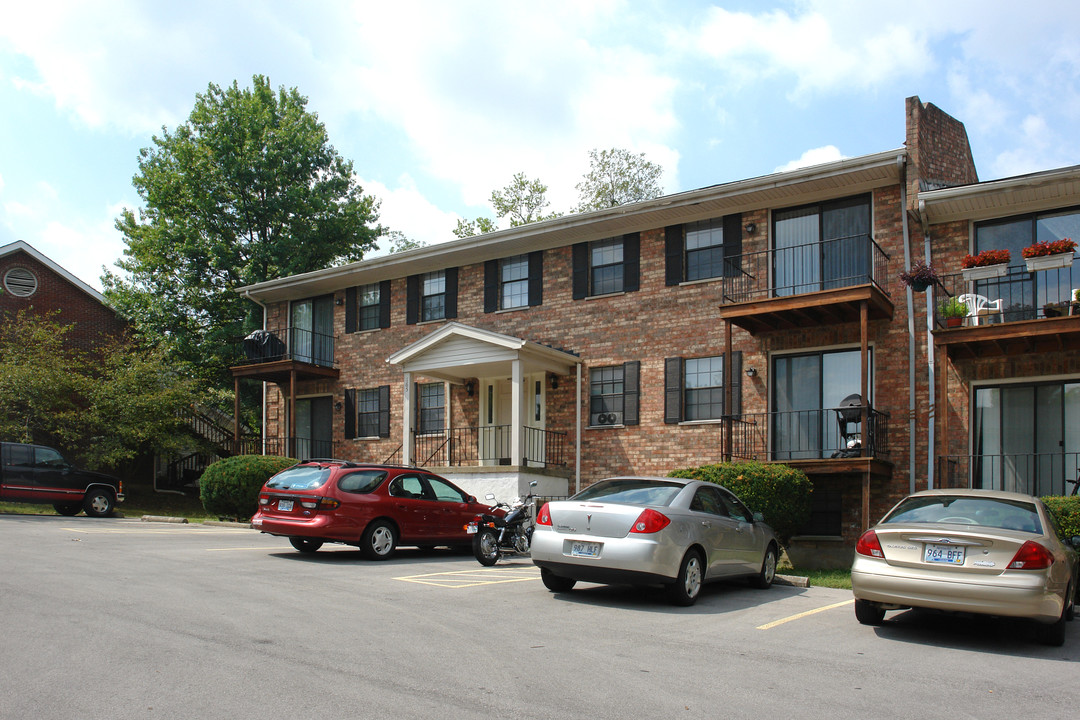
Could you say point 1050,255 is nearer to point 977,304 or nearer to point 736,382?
point 977,304

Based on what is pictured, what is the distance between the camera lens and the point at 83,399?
27.7m

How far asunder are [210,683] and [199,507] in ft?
77.6

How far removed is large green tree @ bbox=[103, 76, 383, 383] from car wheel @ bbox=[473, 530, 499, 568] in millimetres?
20004

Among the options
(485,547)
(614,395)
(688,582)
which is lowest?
(485,547)

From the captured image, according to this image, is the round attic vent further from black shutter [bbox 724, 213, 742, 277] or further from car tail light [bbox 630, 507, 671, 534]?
car tail light [bbox 630, 507, 671, 534]

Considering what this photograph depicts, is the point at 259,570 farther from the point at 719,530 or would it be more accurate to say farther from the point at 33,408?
the point at 33,408

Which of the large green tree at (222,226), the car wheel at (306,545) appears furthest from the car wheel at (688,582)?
the large green tree at (222,226)

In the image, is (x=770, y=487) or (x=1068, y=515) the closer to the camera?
(x=1068, y=515)

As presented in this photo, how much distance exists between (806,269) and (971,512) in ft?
29.3

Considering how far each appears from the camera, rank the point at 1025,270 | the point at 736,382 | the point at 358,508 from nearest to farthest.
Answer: the point at 358,508 < the point at 1025,270 < the point at 736,382

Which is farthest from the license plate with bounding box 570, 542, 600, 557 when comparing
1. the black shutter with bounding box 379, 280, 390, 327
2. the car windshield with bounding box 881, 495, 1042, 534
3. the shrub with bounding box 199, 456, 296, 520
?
the black shutter with bounding box 379, 280, 390, 327

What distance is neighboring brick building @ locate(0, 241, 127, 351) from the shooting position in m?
29.5

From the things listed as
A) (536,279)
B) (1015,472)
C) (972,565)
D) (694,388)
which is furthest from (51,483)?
(1015,472)

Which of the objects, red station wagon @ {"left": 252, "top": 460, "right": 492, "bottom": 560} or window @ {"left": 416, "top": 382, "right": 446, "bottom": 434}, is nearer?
red station wagon @ {"left": 252, "top": 460, "right": 492, "bottom": 560}
